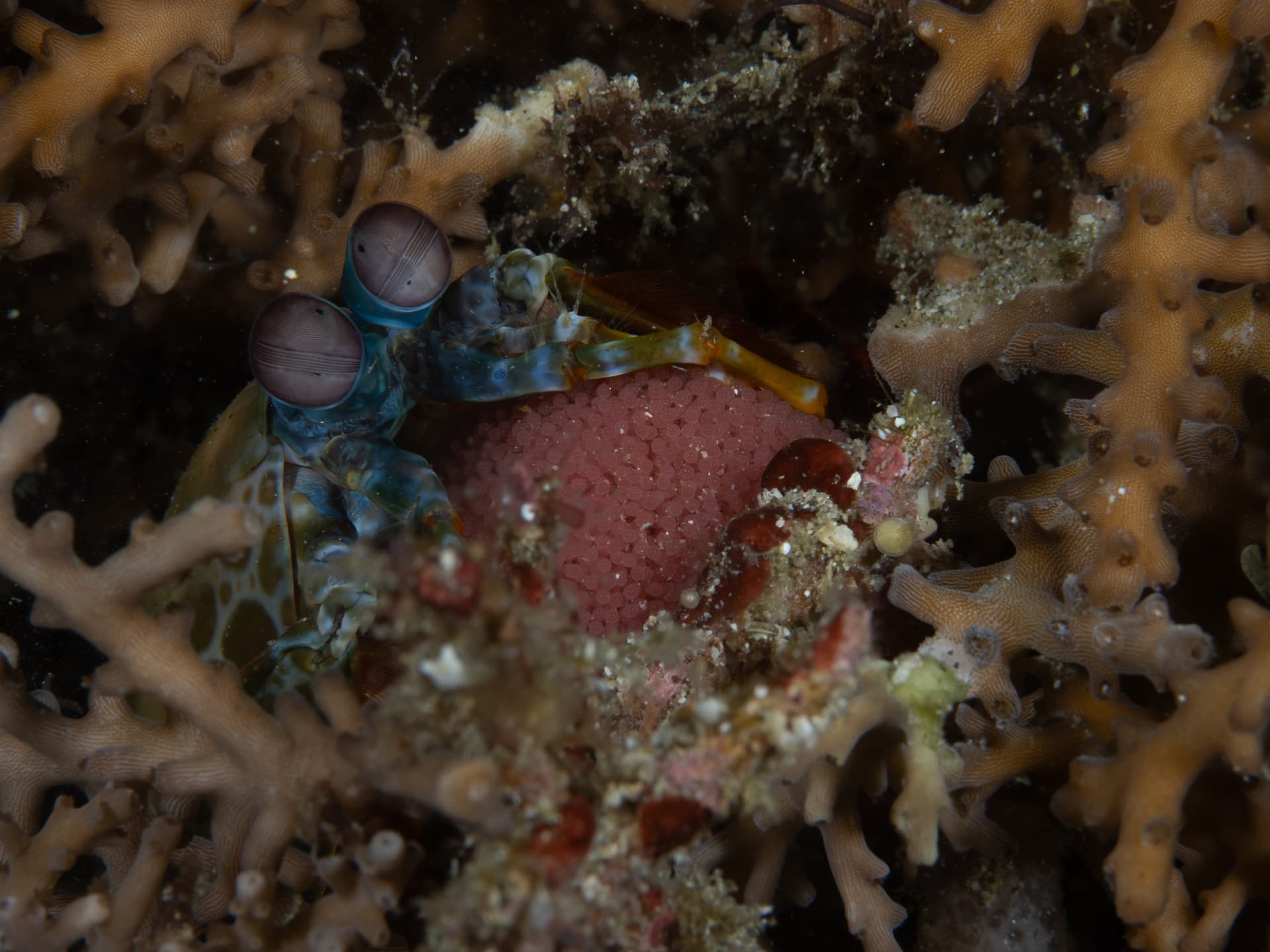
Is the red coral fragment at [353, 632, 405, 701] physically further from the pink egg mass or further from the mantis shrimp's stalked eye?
the mantis shrimp's stalked eye

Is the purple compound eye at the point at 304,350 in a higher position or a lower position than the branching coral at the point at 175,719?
higher

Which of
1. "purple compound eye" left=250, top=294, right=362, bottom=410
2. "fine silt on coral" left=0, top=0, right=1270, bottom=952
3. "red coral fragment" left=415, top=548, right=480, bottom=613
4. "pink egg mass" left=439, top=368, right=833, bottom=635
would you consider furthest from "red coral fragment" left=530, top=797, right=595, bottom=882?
"purple compound eye" left=250, top=294, right=362, bottom=410

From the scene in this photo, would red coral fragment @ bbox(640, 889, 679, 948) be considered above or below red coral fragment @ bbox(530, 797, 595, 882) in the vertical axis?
below

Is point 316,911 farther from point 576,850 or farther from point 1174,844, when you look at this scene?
point 1174,844

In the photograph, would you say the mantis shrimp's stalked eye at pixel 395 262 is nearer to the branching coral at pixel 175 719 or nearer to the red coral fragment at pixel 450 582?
the branching coral at pixel 175 719

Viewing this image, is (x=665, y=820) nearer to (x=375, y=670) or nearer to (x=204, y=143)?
(x=375, y=670)

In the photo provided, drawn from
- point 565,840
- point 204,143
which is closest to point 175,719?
point 565,840

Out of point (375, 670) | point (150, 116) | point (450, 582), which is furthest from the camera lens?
point (150, 116)

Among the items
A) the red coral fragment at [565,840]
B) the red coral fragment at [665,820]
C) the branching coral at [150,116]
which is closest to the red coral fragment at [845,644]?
the red coral fragment at [665,820]
